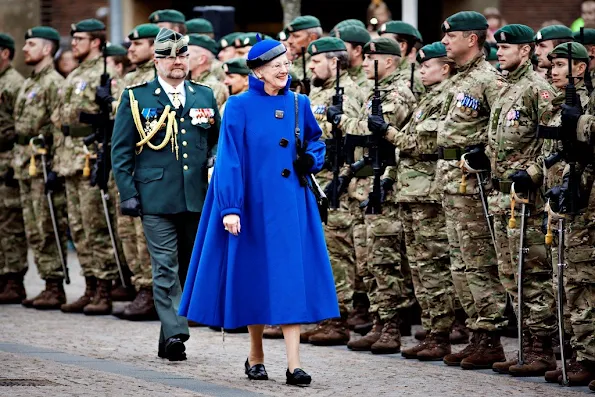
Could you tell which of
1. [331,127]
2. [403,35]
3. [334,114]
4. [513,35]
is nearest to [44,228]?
[331,127]

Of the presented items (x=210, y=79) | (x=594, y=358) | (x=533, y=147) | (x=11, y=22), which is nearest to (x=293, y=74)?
(x=210, y=79)

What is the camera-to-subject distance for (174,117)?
11.7 metres

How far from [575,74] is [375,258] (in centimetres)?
259

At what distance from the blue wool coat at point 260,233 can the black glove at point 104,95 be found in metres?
4.32

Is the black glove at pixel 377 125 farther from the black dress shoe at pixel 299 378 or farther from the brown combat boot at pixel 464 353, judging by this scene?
the black dress shoe at pixel 299 378

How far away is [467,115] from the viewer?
11367mm

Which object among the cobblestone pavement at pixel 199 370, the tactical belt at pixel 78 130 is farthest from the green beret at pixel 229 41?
the cobblestone pavement at pixel 199 370

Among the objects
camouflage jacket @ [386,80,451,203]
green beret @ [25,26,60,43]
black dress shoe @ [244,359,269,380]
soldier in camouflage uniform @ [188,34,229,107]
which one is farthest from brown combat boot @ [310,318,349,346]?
green beret @ [25,26,60,43]

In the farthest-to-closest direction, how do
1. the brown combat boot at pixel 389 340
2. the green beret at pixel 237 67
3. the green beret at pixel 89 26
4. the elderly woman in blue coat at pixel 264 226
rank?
the green beret at pixel 89 26
the green beret at pixel 237 67
the brown combat boot at pixel 389 340
the elderly woman in blue coat at pixel 264 226

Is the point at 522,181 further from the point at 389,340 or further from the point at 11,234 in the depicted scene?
the point at 11,234

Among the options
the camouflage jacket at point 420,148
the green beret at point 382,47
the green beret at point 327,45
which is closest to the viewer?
the camouflage jacket at point 420,148

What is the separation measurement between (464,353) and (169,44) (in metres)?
3.04

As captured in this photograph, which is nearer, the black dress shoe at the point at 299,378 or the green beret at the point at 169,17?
the black dress shoe at the point at 299,378

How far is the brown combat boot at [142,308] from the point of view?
14328 mm
